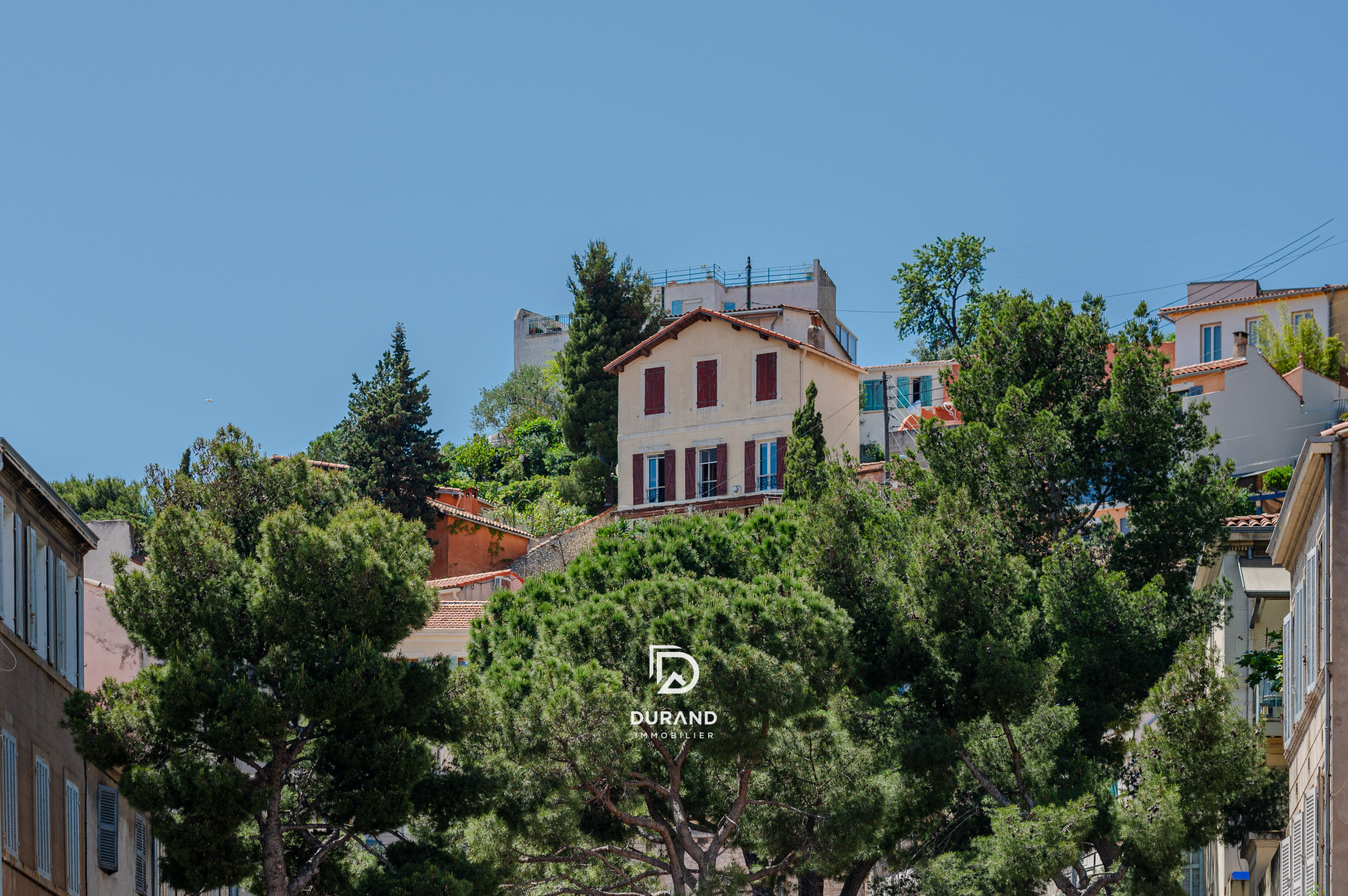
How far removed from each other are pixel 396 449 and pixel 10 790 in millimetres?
36645

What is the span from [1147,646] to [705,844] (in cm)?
1019

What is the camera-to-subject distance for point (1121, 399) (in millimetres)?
31453

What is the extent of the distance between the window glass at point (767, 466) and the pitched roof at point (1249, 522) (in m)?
27.6

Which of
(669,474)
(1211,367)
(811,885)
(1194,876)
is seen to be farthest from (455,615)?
(1211,367)

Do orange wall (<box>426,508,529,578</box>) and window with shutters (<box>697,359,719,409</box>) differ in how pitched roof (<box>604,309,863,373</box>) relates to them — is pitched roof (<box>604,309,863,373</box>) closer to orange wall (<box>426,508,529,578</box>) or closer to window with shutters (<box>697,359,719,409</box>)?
window with shutters (<box>697,359,719,409</box>)

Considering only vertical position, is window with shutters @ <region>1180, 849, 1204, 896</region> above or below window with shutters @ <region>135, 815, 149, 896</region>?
below

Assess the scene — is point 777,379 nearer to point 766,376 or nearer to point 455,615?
point 766,376

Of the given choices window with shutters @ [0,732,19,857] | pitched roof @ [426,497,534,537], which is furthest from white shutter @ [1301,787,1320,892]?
pitched roof @ [426,497,534,537]

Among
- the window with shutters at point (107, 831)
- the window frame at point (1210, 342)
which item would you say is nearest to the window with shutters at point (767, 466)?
the window frame at point (1210, 342)

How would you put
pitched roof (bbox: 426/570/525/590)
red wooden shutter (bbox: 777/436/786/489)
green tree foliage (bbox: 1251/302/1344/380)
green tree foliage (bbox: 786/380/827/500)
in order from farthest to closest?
red wooden shutter (bbox: 777/436/786/489) < green tree foliage (bbox: 1251/302/1344/380) < pitched roof (bbox: 426/570/525/590) < green tree foliage (bbox: 786/380/827/500)

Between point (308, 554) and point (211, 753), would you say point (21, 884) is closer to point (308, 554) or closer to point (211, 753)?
point (211, 753)

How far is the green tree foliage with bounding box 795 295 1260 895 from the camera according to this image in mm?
26000

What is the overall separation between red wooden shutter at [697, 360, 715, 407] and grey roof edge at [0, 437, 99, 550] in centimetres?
3250

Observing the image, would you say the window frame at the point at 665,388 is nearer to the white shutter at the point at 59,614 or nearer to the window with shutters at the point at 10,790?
the white shutter at the point at 59,614
